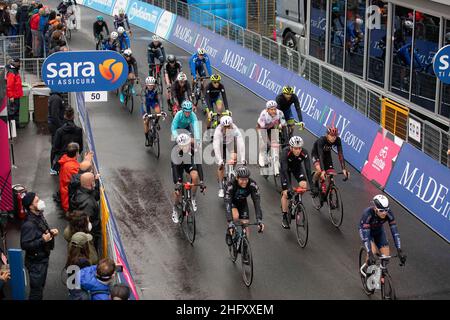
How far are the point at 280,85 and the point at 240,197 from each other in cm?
1221

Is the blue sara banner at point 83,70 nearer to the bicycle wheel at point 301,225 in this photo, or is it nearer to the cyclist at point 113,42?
the bicycle wheel at point 301,225

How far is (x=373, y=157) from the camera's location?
68.2ft

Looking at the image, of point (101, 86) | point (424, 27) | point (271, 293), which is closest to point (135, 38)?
point (424, 27)

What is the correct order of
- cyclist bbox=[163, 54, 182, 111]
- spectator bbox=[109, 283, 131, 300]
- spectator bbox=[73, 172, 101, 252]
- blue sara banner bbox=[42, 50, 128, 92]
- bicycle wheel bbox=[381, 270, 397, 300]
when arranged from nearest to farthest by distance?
spectator bbox=[109, 283, 131, 300], bicycle wheel bbox=[381, 270, 397, 300], spectator bbox=[73, 172, 101, 252], blue sara banner bbox=[42, 50, 128, 92], cyclist bbox=[163, 54, 182, 111]

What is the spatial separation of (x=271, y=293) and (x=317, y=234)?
299cm

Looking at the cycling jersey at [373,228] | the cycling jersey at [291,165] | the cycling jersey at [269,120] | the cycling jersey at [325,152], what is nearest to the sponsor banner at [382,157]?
the cycling jersey at [325,152]

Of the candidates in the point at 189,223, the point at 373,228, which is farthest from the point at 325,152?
the point at 373,228

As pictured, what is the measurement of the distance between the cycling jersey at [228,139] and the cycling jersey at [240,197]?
Result: 1.89 meters

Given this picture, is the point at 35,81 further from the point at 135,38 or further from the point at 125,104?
the point at 135,38

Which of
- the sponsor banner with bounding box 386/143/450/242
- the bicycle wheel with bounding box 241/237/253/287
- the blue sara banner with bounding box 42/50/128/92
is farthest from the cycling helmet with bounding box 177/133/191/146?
the sponsor banner with bounding box 386/143/450/242

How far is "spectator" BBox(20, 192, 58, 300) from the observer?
1333 centimetres

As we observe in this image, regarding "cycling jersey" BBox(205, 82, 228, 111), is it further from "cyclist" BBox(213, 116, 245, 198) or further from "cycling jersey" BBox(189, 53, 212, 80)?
"cyclist" BBox(213, 116, 245, 198)

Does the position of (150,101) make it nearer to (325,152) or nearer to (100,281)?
(325,152)

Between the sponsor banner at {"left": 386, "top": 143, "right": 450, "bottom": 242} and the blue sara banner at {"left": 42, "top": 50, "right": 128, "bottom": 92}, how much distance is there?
625 cm
